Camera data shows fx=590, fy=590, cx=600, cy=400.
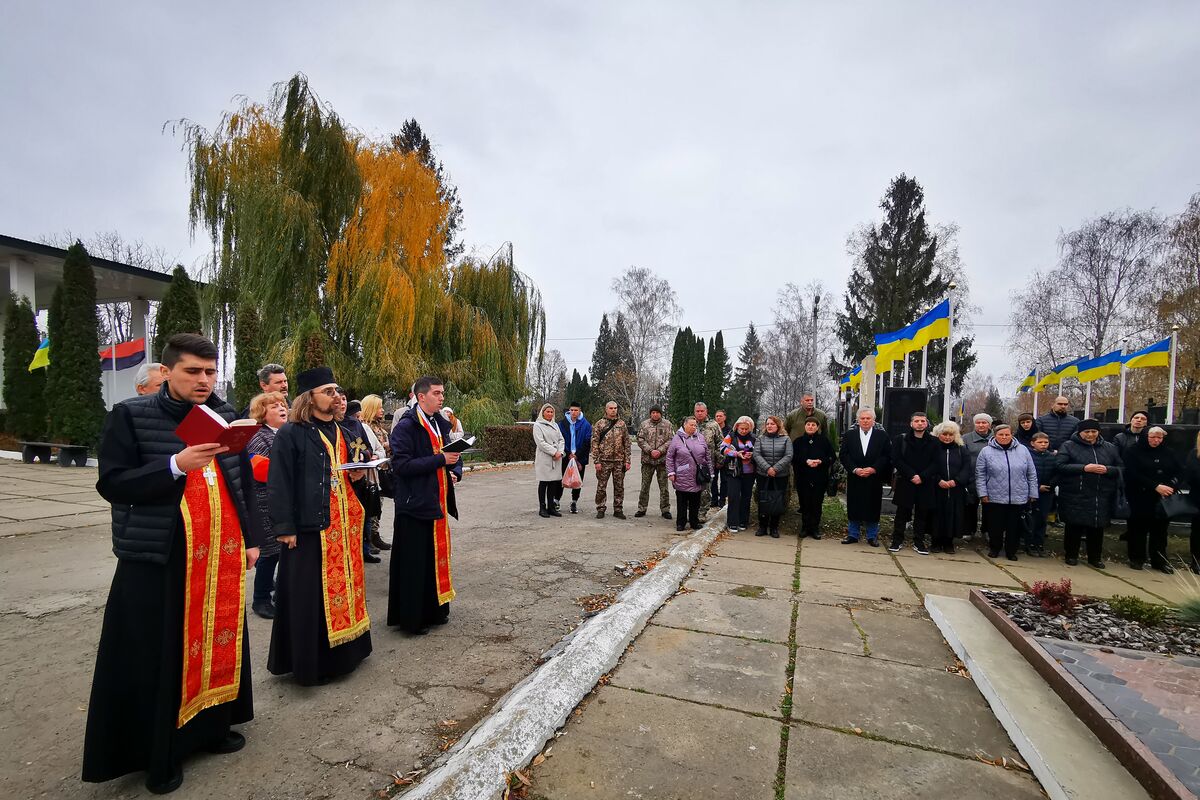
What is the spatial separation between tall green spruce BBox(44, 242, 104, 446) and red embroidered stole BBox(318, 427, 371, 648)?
1517 centimetres

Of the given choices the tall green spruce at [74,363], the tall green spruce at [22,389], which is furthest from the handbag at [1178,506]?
the tall green spruce at [22,389]

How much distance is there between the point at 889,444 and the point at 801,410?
1453 mm

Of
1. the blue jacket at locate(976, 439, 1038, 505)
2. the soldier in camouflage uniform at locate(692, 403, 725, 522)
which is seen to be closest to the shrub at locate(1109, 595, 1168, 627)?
the blue jacket at locate(976, 439, 1038, 505)

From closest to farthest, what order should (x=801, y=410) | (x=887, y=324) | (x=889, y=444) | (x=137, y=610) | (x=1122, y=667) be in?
(x=137, y=610) → (x=1122, y=667) → (x=889, y=444) → (x=801, y=410) → (x=887, y=324)

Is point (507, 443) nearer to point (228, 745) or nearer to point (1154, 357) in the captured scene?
point (228, 745)

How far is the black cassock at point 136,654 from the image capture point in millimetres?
2297

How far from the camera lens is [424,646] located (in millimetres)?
3908

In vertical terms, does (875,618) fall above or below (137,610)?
below

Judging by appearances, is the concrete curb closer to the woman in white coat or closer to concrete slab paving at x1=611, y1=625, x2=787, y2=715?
concrete slab paving at x1=611, y1=625, x2=787, y2=715

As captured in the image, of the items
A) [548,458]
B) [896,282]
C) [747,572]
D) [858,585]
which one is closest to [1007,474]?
[858,585]

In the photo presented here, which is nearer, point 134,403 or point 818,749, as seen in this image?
point 134,403

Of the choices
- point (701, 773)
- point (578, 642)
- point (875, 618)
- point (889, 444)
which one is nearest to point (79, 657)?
point (578, 642)

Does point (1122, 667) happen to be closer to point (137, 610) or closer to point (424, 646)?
point (424, 646)

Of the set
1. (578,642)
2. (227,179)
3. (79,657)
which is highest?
(227,179)
